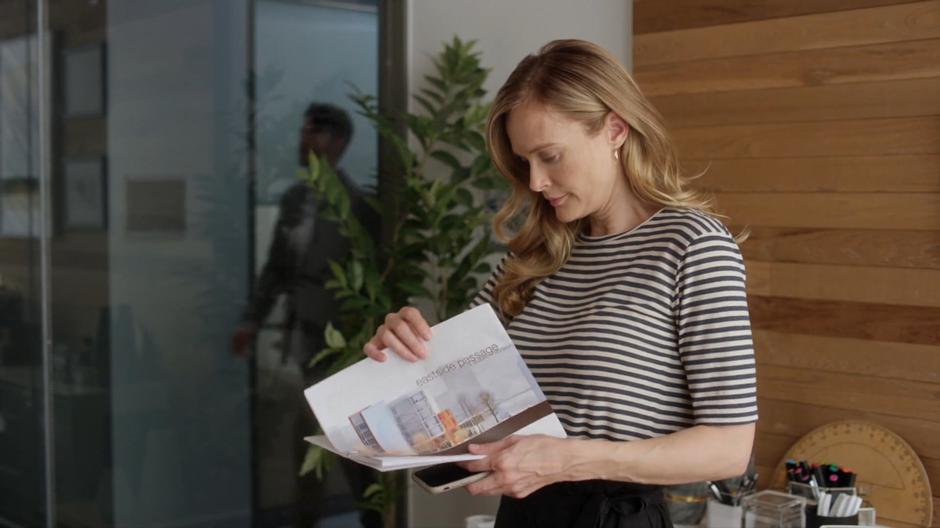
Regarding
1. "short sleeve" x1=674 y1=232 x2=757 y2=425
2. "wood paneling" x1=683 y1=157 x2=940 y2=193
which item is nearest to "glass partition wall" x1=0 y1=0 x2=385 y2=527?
"wood paneling" x1=683 y1=157 x2=940 y2=193

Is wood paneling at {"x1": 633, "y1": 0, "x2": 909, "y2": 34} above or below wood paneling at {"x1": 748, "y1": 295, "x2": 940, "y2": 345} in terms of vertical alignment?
above

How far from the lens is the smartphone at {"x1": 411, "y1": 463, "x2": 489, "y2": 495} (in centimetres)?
161

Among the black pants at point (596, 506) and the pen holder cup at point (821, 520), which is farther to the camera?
the pen holder cup at point (821, 520)

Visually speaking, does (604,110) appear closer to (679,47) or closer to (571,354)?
(571,354)

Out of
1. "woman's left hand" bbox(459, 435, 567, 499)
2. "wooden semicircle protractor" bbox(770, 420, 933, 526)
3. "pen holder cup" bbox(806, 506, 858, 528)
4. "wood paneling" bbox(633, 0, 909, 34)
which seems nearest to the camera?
"woman's left hand" bbox(459, 435, 567, 499)

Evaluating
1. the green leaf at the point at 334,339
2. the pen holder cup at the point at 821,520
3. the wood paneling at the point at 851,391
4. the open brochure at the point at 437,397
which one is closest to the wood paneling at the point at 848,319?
the wood paneling at the point at 851,391

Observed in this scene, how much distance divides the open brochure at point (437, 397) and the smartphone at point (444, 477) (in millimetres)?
33

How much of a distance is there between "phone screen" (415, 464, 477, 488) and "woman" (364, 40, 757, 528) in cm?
5

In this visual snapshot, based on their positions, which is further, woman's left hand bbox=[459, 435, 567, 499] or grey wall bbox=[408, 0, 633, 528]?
grey wall bbox=[408, 0, 633, 528]

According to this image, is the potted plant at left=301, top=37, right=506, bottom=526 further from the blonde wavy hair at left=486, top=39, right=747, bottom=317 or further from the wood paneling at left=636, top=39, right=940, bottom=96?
the blonde wavy hair at left=486, top=39, right=747, bottom=317

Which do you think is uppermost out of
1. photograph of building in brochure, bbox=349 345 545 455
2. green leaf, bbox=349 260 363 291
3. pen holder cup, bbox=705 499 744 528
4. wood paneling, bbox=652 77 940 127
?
wood paneling, bbox=652 77 940 127

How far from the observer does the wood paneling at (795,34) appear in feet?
8.75

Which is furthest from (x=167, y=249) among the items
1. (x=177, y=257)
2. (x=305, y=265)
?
(x=305, y=265)

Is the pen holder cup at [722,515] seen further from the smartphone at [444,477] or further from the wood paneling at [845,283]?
the smartphone at [444,477]
